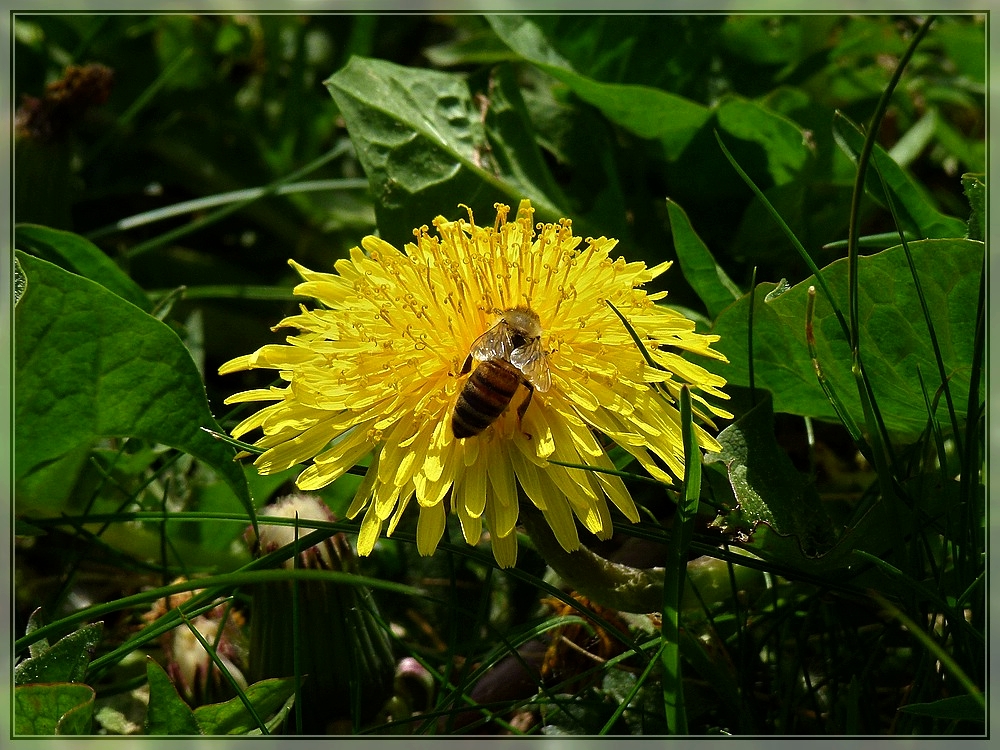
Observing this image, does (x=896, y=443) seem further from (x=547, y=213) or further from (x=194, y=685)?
(x=194, y=685)

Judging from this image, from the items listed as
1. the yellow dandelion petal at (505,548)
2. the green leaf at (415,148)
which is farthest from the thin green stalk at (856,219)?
the green leaf at (415,148)

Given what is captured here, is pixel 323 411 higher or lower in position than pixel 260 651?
higher

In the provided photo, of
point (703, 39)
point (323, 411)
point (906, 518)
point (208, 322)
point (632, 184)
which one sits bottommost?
point (906, 518)

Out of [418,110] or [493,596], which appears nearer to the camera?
[493,596]

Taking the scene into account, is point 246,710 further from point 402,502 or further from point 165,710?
point 402,502

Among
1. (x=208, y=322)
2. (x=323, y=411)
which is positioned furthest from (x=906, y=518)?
(x=208, y=322)

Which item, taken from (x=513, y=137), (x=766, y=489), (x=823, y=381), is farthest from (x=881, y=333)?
(x=513, y=137)

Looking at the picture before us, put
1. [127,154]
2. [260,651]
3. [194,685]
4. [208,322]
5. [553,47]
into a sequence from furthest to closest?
[127,154], [208,322], [553,47], [194,685], [260,651]

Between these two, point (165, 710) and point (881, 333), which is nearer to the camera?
point (165, 710)
